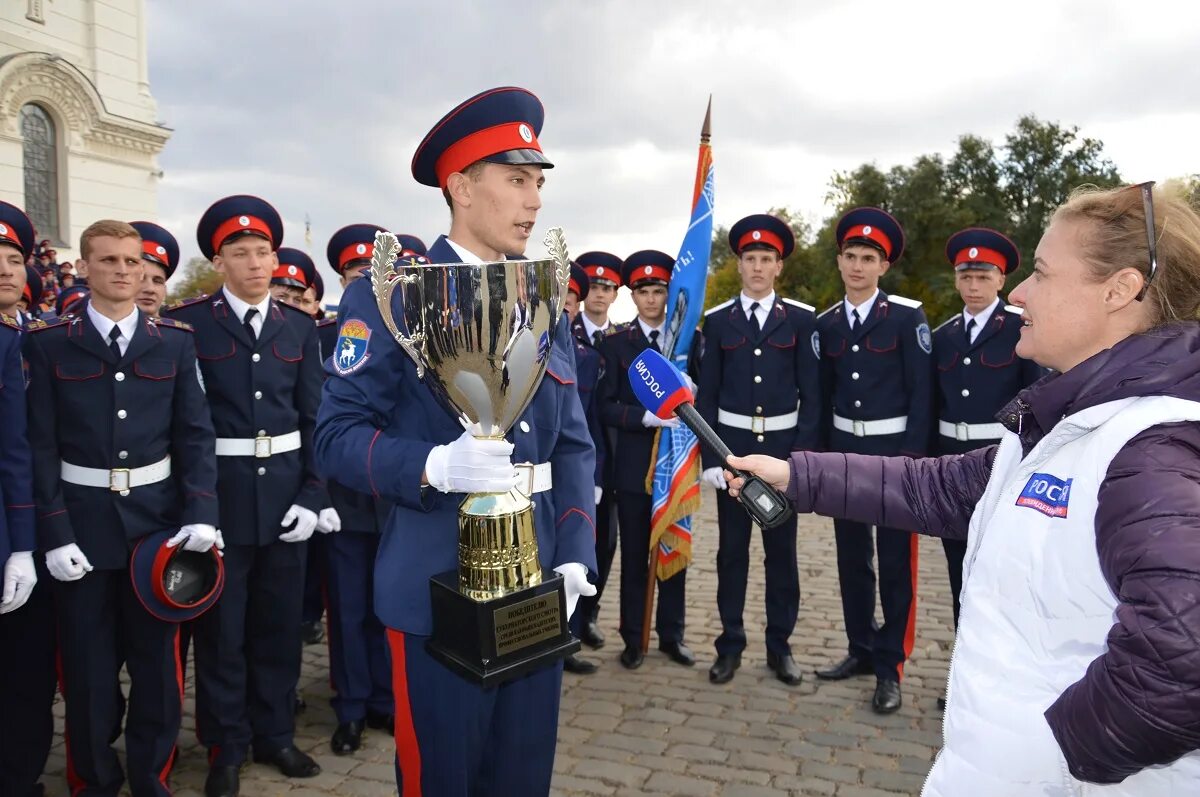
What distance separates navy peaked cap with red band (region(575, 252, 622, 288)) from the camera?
6891mm

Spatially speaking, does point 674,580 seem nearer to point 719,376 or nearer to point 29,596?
point 719,376

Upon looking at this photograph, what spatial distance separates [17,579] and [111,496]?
44cm

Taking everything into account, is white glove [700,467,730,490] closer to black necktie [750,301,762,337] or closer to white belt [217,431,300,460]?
black necktie [750,301,762,337]

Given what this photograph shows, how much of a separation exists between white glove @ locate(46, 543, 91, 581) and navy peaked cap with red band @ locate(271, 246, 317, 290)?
124 inches

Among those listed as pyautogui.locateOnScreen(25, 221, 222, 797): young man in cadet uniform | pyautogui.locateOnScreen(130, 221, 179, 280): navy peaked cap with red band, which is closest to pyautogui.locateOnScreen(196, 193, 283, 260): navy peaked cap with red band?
pyautogui.locateOnScreen(25, 221, 222, 797): young man in cadet uniform

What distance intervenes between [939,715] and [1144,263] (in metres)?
3.73

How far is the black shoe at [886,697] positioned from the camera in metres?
4.75

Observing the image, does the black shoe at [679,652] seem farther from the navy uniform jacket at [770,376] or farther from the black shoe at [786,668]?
the navy uniform jacket at [770,376]

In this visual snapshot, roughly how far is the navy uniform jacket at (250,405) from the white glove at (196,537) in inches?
11.6

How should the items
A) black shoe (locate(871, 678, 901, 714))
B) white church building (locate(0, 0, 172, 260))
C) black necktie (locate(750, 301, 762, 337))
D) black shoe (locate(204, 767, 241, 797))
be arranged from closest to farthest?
black shoe (locate(204, 767, 241, 797)), black shoe (locate(871, 678, 901, 714)), black necktie (locate(750, 301, 762, 337)), white church building (locate(0, 0, 172, 260))

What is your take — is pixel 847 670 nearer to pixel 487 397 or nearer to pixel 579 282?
pixel 579 282

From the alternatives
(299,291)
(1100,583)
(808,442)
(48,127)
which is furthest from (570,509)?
(48,127)

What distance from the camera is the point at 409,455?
217cm

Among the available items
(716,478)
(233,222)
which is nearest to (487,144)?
(233,222)
